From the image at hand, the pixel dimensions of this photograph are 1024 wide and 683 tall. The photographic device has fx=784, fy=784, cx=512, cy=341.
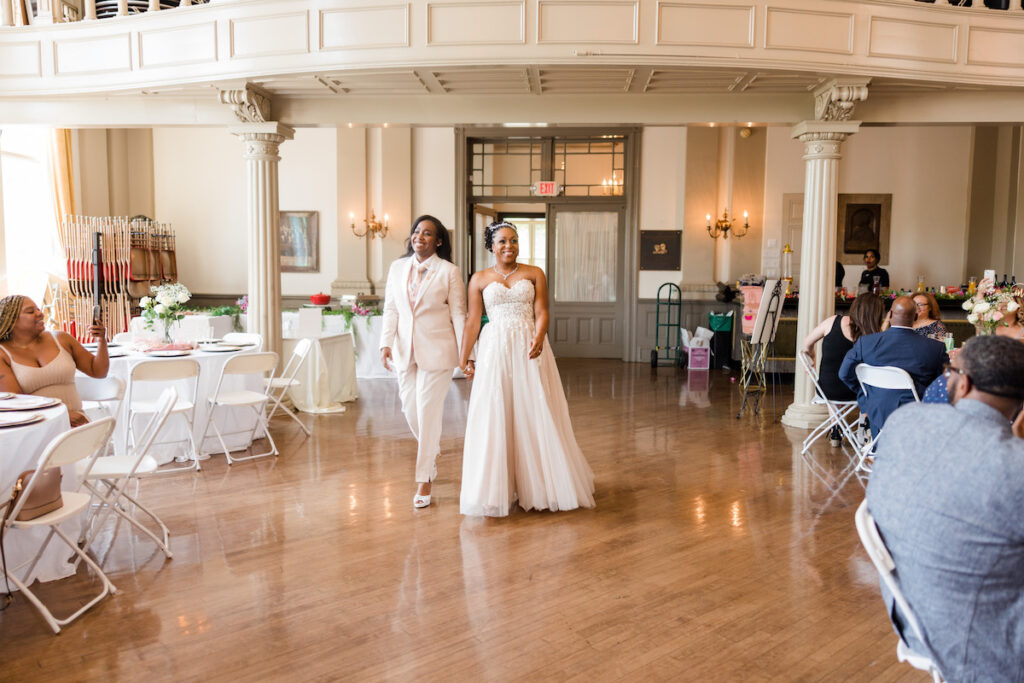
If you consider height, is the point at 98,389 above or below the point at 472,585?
above

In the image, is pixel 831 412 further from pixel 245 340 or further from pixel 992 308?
pixel 245 340

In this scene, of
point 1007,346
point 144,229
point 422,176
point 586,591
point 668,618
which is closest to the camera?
point 1007,346

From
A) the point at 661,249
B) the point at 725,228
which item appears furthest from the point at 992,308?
the point at 661,249

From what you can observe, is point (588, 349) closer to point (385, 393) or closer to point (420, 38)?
point (385, 393)

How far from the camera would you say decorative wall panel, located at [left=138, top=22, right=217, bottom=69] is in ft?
22.8

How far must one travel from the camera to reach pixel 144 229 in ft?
38.6

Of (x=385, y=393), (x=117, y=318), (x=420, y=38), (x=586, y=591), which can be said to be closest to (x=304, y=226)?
(x=117, y=318)

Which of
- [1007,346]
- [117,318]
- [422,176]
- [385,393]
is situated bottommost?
[385,393]

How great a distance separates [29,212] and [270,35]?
5.77m

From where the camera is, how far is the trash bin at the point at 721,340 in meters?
12.0

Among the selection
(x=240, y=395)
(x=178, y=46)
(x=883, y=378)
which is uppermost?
(x=178, y=46)

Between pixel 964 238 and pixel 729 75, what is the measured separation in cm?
753

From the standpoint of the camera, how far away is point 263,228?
8.04 m

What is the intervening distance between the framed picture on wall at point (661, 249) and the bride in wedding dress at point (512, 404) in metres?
8.16
